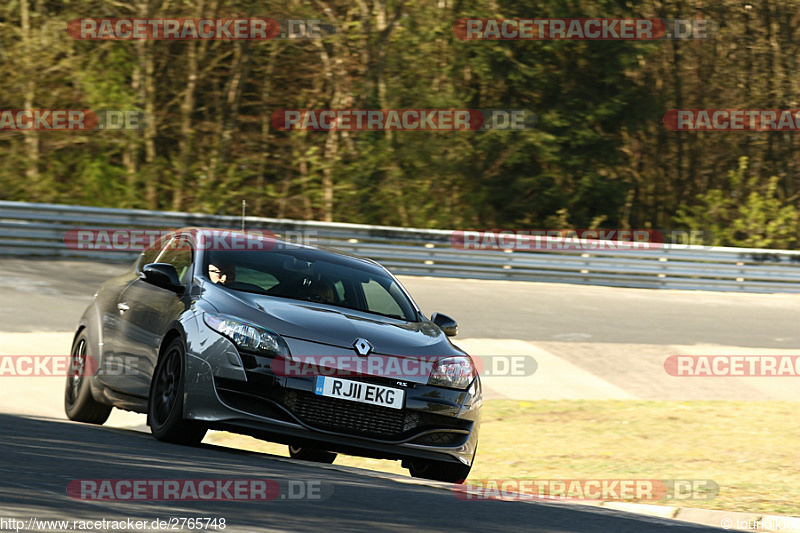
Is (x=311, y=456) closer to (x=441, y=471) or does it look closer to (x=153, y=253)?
(x=441, y=471)

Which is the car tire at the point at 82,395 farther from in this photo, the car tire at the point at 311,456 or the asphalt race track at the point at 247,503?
the car tire at the point at 311,456

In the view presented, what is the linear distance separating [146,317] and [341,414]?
5.95 feet

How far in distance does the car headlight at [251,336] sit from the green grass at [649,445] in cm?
255

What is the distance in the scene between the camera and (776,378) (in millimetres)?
14047

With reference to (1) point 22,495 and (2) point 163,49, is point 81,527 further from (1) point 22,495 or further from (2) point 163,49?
(2) point 163,49

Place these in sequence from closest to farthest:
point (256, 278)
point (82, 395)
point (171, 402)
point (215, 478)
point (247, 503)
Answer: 1. point (247, 503)
2. point (215, 478)
3. point (171, 402)
4. point (256, 278)
5. point (82, 395)

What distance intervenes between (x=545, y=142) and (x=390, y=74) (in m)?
3.85

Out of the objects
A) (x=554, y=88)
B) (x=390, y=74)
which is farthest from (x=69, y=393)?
(x=554, y=88)

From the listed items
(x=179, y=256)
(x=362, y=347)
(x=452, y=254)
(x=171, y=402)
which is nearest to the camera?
(x=362, y=347)

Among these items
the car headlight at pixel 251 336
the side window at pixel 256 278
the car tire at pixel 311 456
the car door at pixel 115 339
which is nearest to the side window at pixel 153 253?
the car door at pixel 115 339

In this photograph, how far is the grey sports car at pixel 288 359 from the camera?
670cm

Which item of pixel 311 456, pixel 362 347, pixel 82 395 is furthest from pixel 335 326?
pixel 82 395

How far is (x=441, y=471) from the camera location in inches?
295

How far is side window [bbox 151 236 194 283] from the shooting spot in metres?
7.87
